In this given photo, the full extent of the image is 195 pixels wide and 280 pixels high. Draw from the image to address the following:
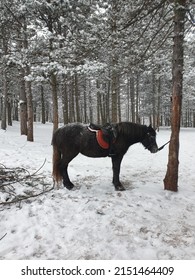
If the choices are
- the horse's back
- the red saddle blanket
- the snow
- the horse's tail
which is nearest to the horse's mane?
the red saddle blanket

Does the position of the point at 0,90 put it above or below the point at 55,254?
above

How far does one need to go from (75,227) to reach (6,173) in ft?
9.58

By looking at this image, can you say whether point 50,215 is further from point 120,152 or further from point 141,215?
point 120,152

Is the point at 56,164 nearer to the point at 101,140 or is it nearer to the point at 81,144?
the point at 81,144

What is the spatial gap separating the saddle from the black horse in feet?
0.30

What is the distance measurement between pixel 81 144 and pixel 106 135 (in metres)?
0.69

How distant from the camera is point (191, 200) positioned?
5.47 meters

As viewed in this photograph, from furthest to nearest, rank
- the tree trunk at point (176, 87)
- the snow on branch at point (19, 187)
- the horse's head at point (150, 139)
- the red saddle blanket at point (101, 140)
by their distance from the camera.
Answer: the horse's head at point (150, 139) → the red saddle blanket at point (101, 140) → the tree trunk at point (176, 87) → the snow on branch at point (19, 187)

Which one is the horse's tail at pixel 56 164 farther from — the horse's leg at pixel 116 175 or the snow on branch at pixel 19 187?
the horse's leg at pixel 116 175

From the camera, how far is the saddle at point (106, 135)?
587 cm

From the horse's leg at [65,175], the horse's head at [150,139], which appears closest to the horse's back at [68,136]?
the horse's leg at [65,175]

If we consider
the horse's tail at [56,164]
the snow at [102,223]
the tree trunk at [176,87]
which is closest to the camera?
the snow at [102,223]

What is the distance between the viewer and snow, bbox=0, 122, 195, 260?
3.39 metres

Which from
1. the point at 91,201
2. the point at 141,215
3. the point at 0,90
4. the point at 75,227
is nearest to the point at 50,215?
the point at 75,227
